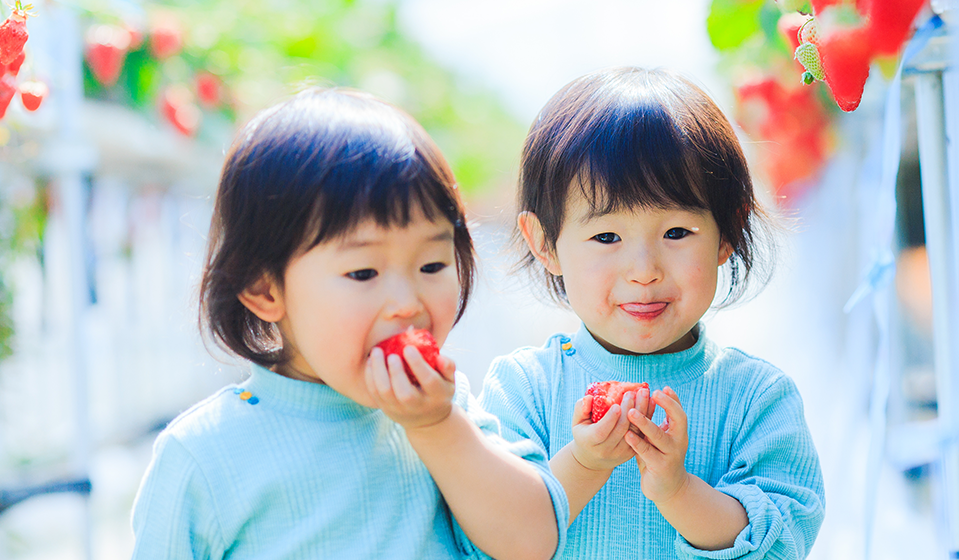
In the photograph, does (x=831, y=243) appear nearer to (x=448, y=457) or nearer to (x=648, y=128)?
(x=648, y=128)

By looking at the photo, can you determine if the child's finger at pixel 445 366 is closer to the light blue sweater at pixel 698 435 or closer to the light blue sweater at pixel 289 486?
the light blue sweater at pixel 289 486

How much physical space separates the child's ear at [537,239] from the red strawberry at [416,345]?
41 cm

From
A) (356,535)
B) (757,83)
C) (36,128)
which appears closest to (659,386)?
(356,535)

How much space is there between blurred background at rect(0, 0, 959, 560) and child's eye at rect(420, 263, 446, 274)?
21 cm

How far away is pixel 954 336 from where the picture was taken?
126cm

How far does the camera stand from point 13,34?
1.18m

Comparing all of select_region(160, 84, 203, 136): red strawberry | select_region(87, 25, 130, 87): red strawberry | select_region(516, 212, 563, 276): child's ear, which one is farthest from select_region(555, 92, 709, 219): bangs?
select_region(160, 84, 203, 136): red strawberry

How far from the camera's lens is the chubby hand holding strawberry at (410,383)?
3.29 feet

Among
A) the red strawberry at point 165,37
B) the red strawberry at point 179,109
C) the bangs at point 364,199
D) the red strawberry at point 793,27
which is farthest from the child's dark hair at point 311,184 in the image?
the red strawberry at point 179,109

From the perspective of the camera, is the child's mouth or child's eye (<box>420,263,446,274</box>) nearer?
child's eye (<box>420,263,446,274</box>)

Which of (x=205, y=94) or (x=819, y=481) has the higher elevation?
(x=205, y=94)

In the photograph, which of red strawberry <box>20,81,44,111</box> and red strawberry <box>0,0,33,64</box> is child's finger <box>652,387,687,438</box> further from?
red strawberry <box>20,81,44,111</box>

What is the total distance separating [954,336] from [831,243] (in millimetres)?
3125

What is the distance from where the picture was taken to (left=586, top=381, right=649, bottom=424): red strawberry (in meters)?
1.14
